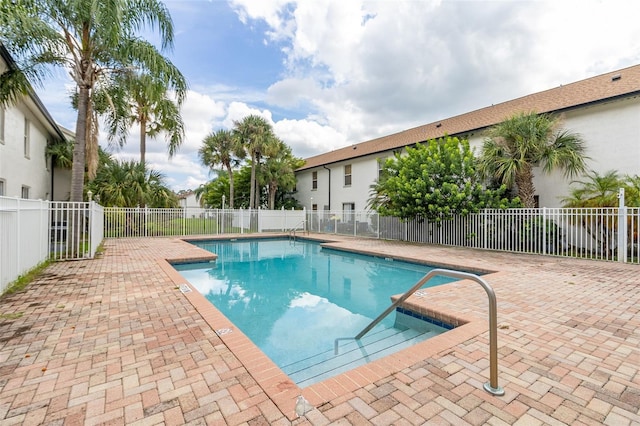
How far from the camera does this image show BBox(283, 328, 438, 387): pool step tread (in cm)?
340

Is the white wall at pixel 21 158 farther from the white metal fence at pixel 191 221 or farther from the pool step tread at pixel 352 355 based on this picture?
the pool step tread at pixel 352 355

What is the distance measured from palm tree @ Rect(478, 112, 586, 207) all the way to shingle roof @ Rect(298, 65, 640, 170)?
4.39 feet

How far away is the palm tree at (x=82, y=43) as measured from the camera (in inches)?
284

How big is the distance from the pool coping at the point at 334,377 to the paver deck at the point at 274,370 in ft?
0.05

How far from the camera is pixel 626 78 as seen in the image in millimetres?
11102

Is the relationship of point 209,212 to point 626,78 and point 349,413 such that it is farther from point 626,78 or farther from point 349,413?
point 626,78

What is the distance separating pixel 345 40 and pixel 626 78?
10.4m

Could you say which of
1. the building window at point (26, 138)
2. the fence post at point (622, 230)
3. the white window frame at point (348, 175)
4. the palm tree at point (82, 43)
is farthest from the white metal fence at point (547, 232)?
the building window at point (26, 138)

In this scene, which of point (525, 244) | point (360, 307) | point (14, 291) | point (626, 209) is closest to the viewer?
point (14, 291)

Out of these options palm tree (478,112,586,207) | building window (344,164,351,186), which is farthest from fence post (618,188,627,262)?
building window (344,164,351,186)

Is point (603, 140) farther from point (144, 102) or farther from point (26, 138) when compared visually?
point (26, 138)

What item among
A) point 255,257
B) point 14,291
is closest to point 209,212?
point 255,257

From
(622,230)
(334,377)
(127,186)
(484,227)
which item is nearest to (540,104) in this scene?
(484,227)

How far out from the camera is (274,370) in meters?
2.67
